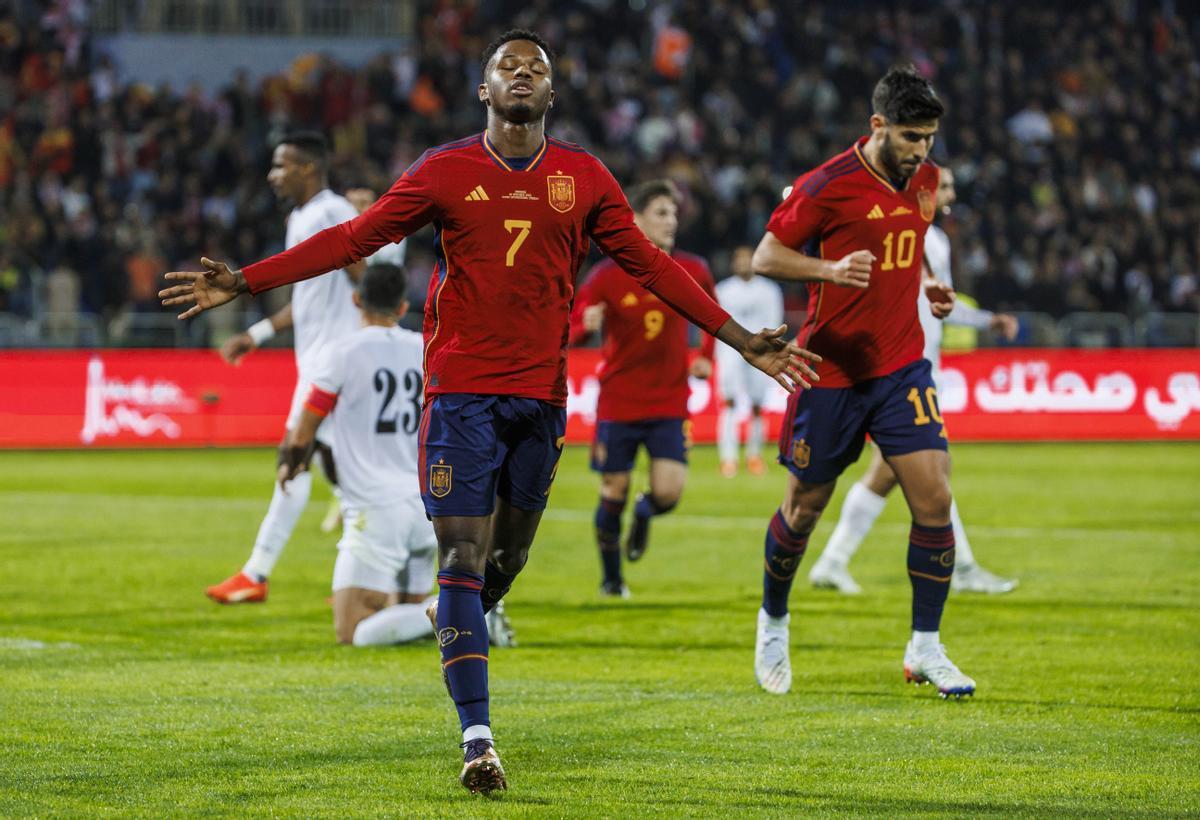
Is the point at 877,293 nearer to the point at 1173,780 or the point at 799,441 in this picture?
the point at 799,441

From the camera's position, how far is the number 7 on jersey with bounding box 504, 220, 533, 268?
18.3ft

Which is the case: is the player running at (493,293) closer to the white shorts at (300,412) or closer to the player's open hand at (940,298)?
the player's open hand at (940,298)

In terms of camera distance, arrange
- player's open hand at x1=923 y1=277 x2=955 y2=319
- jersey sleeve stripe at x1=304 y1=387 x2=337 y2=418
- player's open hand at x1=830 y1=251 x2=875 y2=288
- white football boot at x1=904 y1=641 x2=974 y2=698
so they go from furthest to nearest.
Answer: jersey sleeve stripe at x1=304 y1=387 x2=337 y2=418 → player's open hand at x1=923 y1=277 x2=955 y2=319 → white football boot at x1=904 y1=641 x2=974 y2=698 → player's open hand at x1=830 y1=251 x2=875 y2=288

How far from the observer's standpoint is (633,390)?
10.7 m

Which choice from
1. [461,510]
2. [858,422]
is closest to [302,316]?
[858,422]

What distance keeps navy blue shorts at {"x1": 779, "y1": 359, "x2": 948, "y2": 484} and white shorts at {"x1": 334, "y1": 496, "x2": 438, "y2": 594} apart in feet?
6.75

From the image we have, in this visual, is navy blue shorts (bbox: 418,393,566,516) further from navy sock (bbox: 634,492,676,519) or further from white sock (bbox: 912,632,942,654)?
navy sock (bbox: 634,492,676,519)

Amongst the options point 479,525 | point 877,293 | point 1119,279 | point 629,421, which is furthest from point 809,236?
point 1119,279

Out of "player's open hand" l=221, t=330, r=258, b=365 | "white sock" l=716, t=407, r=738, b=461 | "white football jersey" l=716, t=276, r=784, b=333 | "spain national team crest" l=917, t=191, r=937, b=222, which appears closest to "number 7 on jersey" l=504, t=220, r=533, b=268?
"spain national team crest" l=917, t=191, r=937, b=222

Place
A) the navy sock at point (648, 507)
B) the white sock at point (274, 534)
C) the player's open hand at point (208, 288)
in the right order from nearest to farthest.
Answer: the player's open hand at point (208, 288), the white sock at point (274, 534), the navy sock at point (648, 507)

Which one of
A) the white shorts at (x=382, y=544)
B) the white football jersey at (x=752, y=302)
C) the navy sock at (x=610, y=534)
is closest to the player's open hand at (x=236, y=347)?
the white shorts at (x=382, y=544)

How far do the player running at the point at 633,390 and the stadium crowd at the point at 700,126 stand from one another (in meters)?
14.3

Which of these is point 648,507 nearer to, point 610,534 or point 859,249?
point 610,534

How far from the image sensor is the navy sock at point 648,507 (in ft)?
35.7
